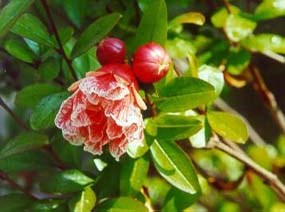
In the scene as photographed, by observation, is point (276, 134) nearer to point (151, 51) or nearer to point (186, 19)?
point (186, 19)

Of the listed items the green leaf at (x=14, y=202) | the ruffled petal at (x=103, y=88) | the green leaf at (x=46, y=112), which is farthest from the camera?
the green leaf at (x=14, y=202)

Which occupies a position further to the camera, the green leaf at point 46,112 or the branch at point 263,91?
the branch at point 263,91

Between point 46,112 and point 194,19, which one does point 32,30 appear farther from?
point 194,19

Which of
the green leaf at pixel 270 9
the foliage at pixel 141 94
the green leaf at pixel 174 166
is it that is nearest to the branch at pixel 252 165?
the foliage at pixel 141 94

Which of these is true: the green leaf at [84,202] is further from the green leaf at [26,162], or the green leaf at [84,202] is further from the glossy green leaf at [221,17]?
the glossy green leaf at [221,17]

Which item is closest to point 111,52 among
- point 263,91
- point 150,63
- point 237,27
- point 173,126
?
point 150,63

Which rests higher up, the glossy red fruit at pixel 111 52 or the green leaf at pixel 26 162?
the glossy red fruit at pixel 111 52

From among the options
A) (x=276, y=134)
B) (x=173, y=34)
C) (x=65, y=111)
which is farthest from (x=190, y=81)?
(x=276, y=134)
